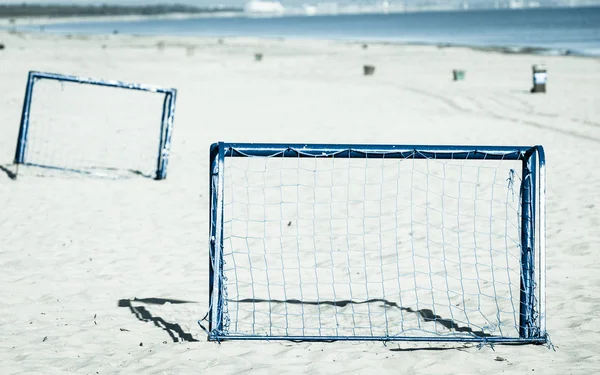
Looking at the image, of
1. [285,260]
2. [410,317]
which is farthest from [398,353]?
[285,260]

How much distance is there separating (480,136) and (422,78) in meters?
12.3

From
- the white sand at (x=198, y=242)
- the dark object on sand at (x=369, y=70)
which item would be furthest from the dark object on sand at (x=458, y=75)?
the white sand at (x=198, y=242)

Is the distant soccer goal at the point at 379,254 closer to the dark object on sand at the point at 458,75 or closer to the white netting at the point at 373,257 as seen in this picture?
the white netting at the point at 373,257

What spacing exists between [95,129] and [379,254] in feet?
27.8

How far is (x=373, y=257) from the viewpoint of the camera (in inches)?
267

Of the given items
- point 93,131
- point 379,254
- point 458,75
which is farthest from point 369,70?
point 379,254

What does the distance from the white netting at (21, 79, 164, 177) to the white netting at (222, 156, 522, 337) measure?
100 inches

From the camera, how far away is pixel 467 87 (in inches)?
874

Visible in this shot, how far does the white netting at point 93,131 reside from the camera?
1102 cm

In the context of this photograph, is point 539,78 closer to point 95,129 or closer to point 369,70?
point 369,70

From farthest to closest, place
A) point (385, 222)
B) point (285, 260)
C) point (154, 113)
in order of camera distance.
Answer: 1. point (154, 113)
2. point (385, 222)
3. point (285, 260)

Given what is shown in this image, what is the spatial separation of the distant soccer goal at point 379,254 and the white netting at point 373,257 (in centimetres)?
2

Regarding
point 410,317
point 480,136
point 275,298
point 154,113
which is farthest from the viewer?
point 154,113

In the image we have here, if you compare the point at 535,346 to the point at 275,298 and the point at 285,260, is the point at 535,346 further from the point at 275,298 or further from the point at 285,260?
the point at 285,260
